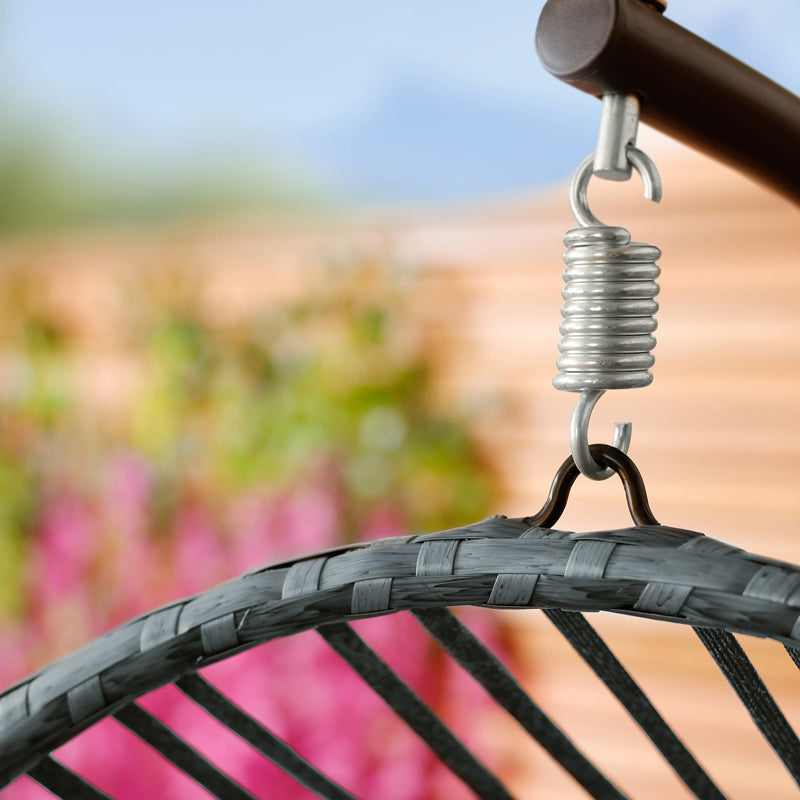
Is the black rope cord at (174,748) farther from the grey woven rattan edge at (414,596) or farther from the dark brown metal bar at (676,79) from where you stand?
the dark brown metal bar at (676,79)

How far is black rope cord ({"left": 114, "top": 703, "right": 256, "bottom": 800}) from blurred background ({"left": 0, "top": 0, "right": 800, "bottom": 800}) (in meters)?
0.91

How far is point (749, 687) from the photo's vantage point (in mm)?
243

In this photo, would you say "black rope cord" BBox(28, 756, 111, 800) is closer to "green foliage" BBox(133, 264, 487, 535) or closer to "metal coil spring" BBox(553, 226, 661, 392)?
"metal coil spring" BBox(553, 226, 661, 392)

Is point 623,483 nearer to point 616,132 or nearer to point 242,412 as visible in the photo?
point 616,132

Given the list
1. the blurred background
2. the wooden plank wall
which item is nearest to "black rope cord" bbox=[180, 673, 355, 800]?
the blurred background

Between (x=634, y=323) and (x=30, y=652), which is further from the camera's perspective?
(x=30, y=652)

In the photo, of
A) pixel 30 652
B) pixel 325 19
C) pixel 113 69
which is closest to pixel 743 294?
→ pixel 325 19

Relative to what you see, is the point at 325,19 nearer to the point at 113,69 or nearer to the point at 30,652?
the point at 113,69

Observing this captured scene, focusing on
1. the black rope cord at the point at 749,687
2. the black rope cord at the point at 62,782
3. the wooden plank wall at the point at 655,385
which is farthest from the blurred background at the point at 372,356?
the black rope cord at the point at 749,687

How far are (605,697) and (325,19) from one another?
1277 millimetres

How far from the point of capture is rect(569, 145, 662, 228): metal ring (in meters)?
0.26

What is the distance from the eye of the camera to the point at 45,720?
28cm

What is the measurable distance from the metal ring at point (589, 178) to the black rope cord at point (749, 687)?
118 mm

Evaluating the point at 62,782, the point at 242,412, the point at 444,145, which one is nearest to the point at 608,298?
the point at 62,782
